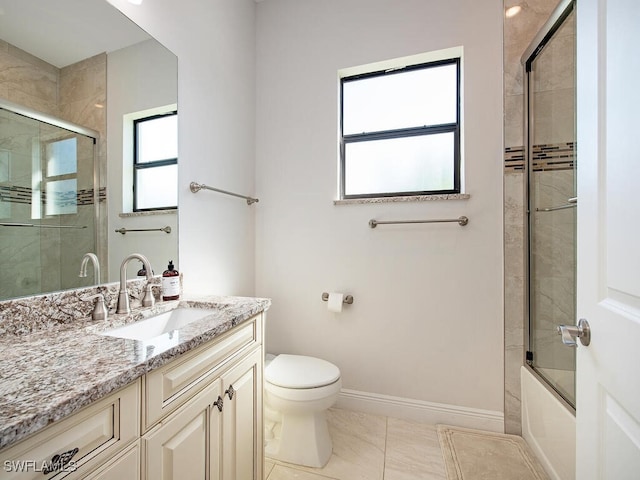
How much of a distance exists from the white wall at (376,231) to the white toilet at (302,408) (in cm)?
46

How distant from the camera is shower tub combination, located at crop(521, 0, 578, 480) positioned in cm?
122

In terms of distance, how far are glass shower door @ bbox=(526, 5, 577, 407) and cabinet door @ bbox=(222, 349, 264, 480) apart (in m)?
1.33

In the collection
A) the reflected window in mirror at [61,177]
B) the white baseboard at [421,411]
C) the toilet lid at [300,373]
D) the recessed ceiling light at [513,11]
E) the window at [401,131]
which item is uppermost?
the recessed ceiling light at [513,11]

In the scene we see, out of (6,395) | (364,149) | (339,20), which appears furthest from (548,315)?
(339,20)

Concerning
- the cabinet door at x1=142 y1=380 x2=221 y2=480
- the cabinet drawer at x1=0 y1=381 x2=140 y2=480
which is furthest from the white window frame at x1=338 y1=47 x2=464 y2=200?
the cabinet drawer at x1=0 y1=381 x2=140 y2=480

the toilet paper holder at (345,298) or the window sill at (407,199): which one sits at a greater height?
the window sill at (407,199)

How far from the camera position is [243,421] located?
106cm

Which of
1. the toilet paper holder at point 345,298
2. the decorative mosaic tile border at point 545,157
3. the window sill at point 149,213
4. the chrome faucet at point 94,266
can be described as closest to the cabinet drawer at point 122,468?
the chrome faucet at point 94,266

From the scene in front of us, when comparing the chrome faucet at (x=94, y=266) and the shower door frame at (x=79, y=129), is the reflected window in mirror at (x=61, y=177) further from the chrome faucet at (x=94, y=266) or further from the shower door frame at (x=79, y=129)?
the chrome faucet at (x=94, y=266)

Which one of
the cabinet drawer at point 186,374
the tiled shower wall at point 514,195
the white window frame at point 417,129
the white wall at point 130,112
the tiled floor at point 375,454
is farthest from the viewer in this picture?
the white window frame at point 417,129

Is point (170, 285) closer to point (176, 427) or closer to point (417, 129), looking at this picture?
point (176, 427)

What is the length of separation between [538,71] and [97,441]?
225cm

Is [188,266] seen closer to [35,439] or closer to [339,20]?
[35,439]

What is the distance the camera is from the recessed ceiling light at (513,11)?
1590 millimetres
